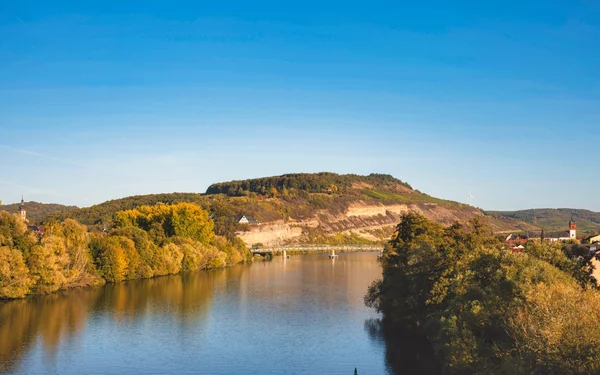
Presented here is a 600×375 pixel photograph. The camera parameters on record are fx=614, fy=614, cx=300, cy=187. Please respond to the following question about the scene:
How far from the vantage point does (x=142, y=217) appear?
323 ft

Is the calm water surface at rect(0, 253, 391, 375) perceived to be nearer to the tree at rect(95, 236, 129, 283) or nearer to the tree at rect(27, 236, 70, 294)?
the tree at rect(27, 236, 70, 294)

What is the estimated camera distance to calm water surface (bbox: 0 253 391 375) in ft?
108

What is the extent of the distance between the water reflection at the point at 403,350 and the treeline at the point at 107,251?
2967 cm

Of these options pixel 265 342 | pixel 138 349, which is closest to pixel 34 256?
pixel 138 349

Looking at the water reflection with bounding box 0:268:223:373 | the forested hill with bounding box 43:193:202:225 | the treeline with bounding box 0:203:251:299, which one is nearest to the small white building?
the forested hill with bounding box 43:193:202:225

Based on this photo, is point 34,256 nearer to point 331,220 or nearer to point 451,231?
point 451,231

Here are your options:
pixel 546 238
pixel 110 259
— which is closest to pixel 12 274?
pixel 110 259

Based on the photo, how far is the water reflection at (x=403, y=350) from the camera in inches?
1270

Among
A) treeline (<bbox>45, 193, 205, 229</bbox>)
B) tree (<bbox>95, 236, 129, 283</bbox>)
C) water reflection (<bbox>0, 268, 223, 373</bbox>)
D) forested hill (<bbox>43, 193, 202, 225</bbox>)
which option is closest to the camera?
water reflection (<bbox>0, 268, 223, 373</bbox>)

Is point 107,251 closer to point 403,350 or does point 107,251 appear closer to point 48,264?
point 48,264

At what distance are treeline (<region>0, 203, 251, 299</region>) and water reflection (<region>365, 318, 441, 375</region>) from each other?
2967 centimetres

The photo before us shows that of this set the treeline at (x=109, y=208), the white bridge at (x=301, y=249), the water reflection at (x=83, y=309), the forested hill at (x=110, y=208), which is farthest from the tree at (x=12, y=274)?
the forested hill at (x=110, y=208)

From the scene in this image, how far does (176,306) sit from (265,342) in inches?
641

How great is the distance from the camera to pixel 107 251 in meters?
66.2
